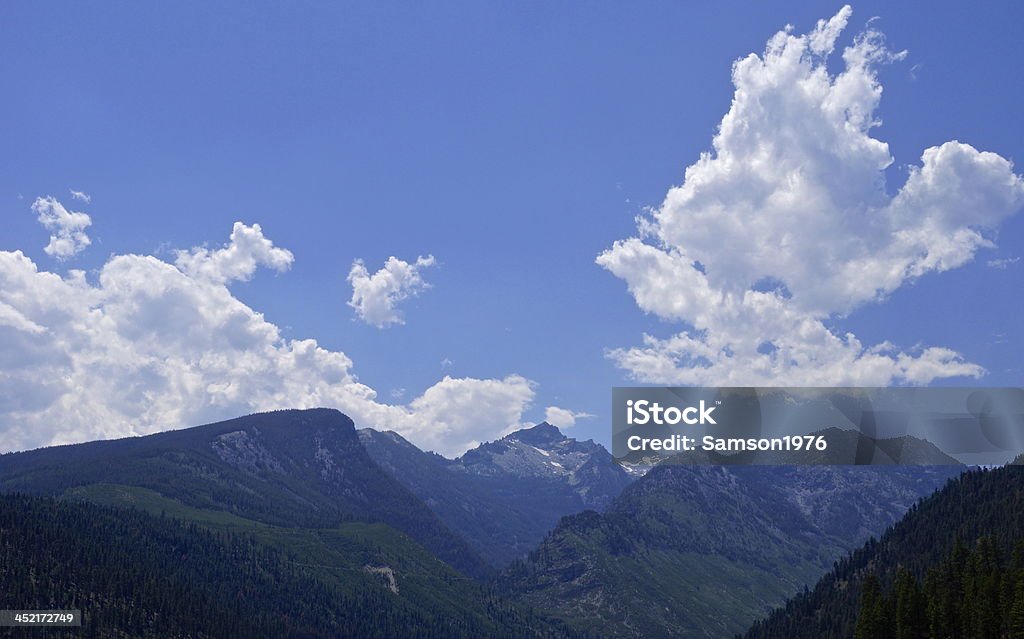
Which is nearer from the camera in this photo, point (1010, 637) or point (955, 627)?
point (1010, 637)

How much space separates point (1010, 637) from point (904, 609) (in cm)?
3056

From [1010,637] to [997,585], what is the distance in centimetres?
2109

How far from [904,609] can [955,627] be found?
35.7 feet

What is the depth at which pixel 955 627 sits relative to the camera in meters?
189

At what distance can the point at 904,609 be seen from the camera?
196750 mm

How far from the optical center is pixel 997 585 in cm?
18638

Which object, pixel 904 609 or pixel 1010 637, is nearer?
pixel 1010 637

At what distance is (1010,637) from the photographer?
167 metres

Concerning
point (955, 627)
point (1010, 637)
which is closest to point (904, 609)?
point (955, 627)

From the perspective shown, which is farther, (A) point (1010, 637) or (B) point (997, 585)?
(B) point (997, 585)

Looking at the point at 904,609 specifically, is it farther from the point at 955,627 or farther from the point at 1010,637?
the point at 1010,637

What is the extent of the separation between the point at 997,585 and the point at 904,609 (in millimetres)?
20393
